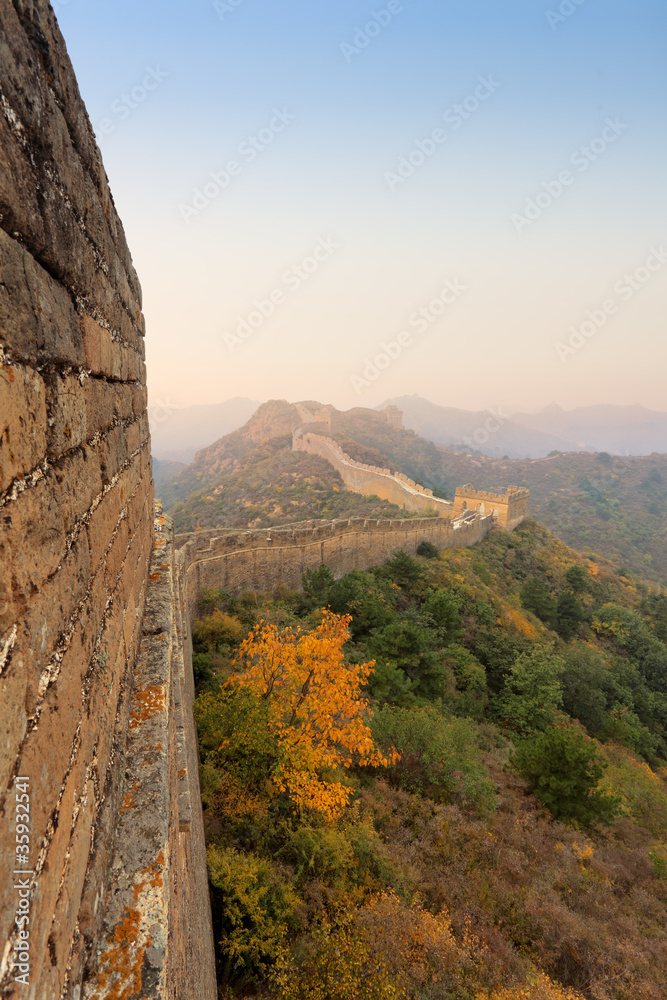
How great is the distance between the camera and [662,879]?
8.28 meters

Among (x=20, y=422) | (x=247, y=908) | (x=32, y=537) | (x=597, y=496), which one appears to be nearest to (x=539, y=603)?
(x=247, y=908)

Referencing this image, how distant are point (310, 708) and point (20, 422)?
8.62 metres

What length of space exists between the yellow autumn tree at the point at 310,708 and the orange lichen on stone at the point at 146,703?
17.2 ft

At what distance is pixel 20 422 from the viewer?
1078mm

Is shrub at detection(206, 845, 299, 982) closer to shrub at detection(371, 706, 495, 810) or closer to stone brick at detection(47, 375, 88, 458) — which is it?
shrub at detection(371, 706, 495, 810)

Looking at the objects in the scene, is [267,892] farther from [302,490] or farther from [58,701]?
[302,490]

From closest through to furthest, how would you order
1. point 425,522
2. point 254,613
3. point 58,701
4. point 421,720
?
point 58,701 → point 421,720 → point 254,613 → point 425,522

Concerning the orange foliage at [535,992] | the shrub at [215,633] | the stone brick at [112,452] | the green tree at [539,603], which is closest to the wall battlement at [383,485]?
the green tree at [539,603]

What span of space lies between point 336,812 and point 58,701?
7.35 metres

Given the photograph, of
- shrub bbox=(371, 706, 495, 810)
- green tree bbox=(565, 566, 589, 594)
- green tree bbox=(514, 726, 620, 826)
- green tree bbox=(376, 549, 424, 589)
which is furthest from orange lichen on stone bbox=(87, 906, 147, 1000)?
green tree bbox=(565, 566, 589, 594)

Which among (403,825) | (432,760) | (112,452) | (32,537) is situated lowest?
(403,825)

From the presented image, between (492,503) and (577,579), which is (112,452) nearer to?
(577,579)

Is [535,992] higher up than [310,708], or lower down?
lower down

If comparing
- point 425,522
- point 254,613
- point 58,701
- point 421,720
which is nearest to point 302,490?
point 425,522
